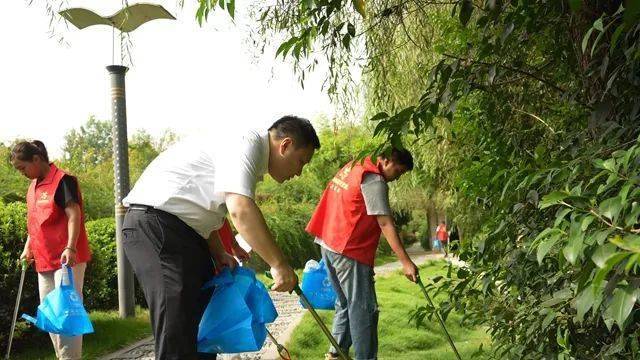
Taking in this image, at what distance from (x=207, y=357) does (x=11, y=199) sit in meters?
6.41

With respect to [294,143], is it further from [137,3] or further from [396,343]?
[396,343]

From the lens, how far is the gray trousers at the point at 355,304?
439 centimetres

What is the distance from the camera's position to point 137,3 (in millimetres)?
5121

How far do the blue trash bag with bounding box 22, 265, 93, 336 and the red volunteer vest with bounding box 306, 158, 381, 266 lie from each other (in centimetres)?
176

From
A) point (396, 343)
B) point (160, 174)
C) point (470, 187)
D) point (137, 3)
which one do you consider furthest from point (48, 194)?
point (396, 343)

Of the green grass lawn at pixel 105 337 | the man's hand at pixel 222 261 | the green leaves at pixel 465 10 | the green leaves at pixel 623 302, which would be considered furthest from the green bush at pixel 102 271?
the green leaves at pixel 623 302

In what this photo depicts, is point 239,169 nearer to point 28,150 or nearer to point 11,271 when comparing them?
point 28,150

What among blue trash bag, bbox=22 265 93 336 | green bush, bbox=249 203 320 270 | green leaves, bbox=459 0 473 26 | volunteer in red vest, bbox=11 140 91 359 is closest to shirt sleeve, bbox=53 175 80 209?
volunteer in red vest, bbox=11 140 91 359

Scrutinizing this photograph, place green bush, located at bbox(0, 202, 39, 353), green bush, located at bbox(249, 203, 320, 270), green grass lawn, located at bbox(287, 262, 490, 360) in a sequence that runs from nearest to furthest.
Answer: green bush, located at bbox(0, 202, 39, 353)
green grass lawn, located at bbox(287, 262, 490, 360)
green bush, located at bbox(249, 203, 320, 270)

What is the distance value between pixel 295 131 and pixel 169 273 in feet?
2.82

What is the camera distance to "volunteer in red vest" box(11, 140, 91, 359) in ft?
15.2

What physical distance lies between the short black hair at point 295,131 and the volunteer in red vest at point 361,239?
4.62 ft

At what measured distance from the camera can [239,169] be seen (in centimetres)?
279

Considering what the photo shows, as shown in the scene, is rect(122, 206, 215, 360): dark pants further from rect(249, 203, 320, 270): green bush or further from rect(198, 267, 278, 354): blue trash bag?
rect(249, 203, 320, 270): green bush
